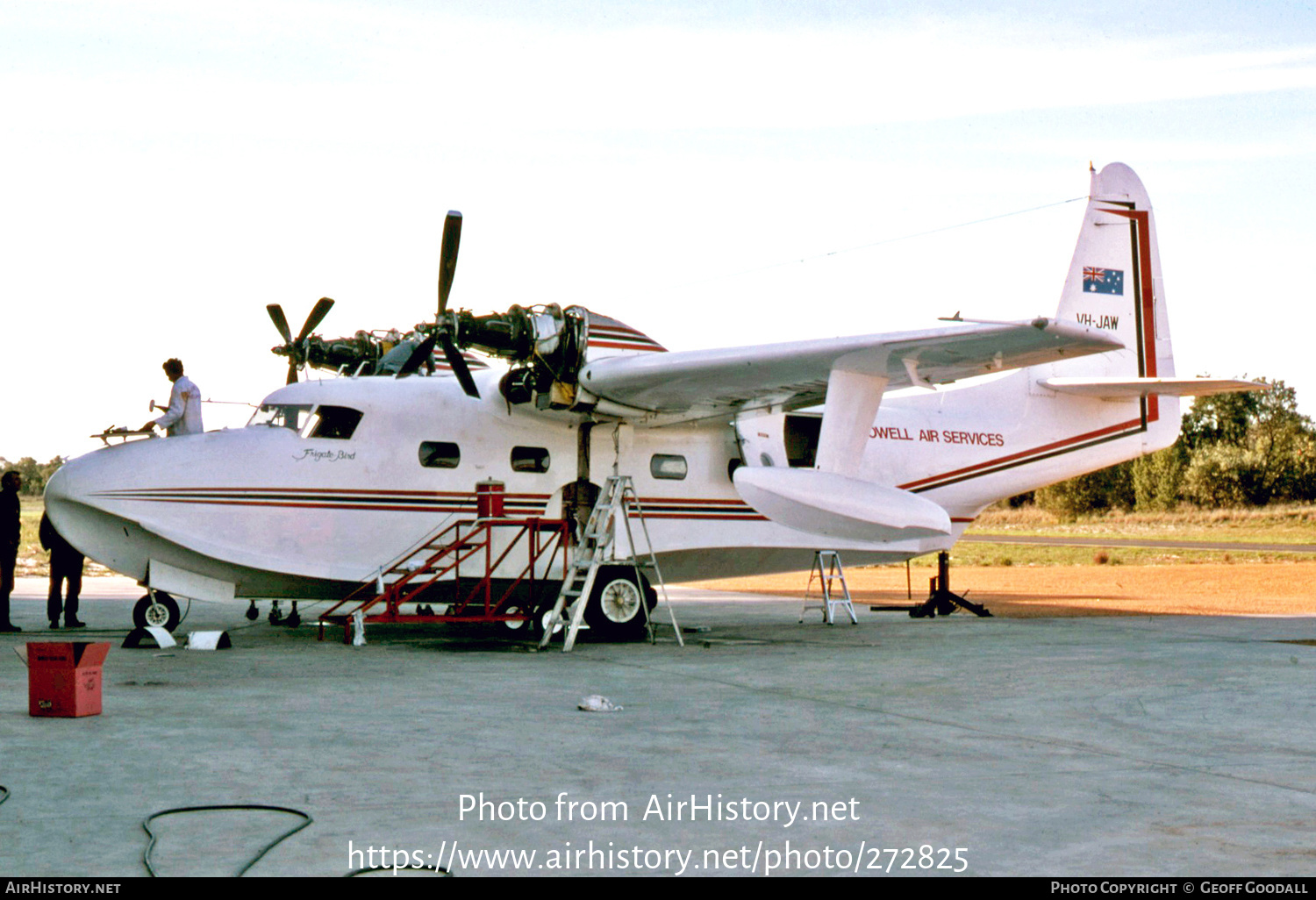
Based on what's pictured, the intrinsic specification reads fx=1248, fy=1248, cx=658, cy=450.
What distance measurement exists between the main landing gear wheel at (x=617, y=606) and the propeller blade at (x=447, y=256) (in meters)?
3.91

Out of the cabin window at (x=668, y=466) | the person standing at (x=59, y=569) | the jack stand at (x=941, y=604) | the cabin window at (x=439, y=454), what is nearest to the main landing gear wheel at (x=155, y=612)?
the person standing at (x=59, y=569)

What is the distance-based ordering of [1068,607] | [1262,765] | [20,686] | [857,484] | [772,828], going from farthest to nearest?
1. [1068,607]
2. [857,484]
3. [20,686]
4. [1262,765]
5. [772,828]

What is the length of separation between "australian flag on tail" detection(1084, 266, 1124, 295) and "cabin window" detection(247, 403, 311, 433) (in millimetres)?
12278

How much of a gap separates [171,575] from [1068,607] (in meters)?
15.0

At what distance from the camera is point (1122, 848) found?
5297mm

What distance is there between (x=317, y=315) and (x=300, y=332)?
435 mm

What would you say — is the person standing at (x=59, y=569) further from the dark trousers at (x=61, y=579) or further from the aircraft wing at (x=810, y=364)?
the aircraft wing at (x=810, y=364)

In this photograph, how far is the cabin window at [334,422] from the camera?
15344mm

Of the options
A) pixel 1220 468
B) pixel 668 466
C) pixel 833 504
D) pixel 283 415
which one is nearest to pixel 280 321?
pixel 283 415

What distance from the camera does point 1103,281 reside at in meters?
20.1

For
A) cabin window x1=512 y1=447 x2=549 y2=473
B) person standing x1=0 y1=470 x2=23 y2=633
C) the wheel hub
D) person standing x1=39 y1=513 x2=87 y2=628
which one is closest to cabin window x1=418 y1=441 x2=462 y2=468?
cabin window x1=512 y1=447 x2=549 y2=473

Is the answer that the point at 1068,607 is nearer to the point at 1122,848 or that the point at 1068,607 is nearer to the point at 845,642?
the point at 845,642

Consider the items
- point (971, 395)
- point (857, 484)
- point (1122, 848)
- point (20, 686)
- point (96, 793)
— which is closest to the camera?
point (1122, 848)

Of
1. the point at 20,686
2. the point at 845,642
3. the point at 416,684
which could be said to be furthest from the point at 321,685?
the point at 845,642
